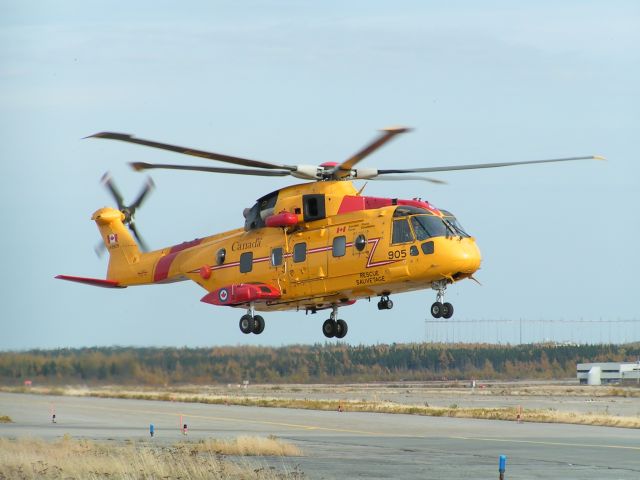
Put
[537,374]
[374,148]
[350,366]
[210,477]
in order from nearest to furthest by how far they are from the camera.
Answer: [210,477] < [374,148] < [350,366] < [537,374]

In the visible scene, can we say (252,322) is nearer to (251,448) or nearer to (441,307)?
(251,448)

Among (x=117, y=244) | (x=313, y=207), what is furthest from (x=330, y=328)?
(x=117, y=244)

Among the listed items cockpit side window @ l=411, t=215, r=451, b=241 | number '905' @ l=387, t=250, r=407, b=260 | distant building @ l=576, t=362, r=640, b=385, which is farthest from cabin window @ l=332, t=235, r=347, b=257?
distant building @ l=576, t=362, r=640, b=385

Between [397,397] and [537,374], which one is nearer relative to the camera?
[397,397]

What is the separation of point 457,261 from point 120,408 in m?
39.2

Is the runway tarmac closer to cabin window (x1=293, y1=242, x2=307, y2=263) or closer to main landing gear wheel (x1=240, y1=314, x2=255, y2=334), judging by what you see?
main landing gear wheel (x1=240, y1=314, x2=255, y2=334)

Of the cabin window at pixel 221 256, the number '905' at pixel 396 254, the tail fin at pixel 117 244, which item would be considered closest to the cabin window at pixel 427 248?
the number '905' at pixel 396 254

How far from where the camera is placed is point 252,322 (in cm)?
3791

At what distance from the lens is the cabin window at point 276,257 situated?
3709cm

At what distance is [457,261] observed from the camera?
109 ft

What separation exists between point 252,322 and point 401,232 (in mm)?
6512

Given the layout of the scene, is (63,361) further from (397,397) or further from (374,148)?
(397,397)

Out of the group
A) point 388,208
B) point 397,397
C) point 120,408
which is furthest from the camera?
point 397,397

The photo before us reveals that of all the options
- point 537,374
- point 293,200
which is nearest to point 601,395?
point 537,374
